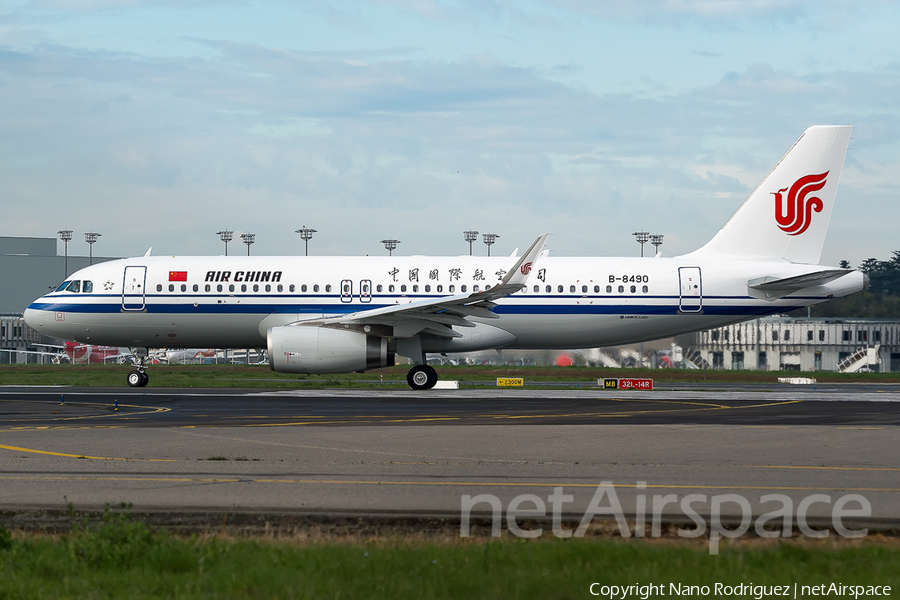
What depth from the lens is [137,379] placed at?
106 feet

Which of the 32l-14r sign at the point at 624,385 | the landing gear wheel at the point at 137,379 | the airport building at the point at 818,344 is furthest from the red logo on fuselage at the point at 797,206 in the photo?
the airport building at the point at 818,344

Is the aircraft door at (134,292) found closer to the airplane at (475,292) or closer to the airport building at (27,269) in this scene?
the airplane at (475,292)

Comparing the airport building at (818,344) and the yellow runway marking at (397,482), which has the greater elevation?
the airport building at (818,344)

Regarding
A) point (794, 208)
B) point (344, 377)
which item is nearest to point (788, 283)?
point (794, 208)

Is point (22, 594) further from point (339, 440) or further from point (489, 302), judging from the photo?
point (489, 302)

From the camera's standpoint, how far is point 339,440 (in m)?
16.0

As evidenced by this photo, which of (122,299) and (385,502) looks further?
(122,299)

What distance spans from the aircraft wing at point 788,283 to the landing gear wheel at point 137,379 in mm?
21797

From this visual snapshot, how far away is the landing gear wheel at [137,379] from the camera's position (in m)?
32.2

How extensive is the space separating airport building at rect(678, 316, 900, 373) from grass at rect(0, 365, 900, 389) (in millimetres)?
17557

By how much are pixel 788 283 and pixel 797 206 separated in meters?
3.60

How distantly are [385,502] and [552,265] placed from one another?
23648mm

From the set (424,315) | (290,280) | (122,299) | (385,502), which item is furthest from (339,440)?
(122,299)

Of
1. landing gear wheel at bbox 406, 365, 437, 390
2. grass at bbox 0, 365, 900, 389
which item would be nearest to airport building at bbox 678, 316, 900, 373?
grass at bbox 0, 365, 900, 389
